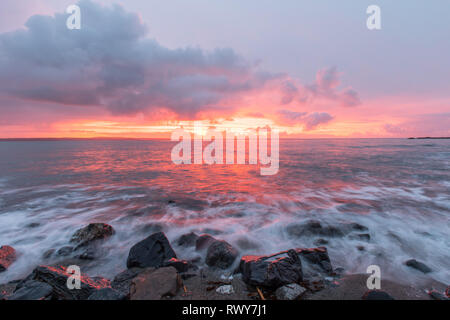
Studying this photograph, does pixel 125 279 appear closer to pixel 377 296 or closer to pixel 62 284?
pixel 62 284

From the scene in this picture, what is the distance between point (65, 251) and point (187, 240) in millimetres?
3150

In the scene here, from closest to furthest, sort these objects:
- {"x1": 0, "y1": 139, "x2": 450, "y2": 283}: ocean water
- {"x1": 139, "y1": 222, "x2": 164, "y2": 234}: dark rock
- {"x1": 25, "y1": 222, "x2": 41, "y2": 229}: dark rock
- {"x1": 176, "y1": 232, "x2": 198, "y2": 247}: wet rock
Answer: {"x1": 0, "y1": 139, "x2": 450, "y2": 283}: ocean water
{"x1": 176, "y1": 232, "x2": 198, "y2": 247}: wet rock
{"x1": 139, "y1": 222, "x2": 164, "y2": 234}: dark rock
{"x1": 25, "y1": 222, "x2": 41, "y2": 229}: dark rock

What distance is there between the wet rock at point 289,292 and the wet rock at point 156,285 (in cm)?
175

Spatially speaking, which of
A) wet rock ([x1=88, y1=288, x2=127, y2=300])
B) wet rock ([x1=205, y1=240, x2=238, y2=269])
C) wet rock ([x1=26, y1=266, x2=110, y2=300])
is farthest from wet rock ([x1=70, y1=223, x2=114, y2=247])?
wet rock ([x1=205, y1=240, x2=238, y2=269])

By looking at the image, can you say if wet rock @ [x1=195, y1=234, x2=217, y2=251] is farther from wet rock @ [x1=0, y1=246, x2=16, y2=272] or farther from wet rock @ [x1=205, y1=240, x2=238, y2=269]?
wet rock @ [x1=0, y1=246, x2=16, y2=272]

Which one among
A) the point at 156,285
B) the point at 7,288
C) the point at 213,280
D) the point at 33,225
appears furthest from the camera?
the point at 33,225

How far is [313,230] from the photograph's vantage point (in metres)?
6.43

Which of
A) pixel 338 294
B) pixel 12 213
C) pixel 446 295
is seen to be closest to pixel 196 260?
pixel 338 294

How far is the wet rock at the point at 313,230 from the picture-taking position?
243 inches

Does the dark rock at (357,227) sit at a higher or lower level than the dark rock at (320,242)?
higher


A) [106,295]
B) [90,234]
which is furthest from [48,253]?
[106,295]

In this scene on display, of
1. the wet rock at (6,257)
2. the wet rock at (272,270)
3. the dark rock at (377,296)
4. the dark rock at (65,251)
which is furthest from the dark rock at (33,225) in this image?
the dark rock at (377,296)

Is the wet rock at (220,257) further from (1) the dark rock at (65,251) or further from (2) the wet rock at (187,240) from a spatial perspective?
(1) the dark rock at (65,251)

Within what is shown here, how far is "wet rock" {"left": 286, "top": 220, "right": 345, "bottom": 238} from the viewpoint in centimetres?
616
